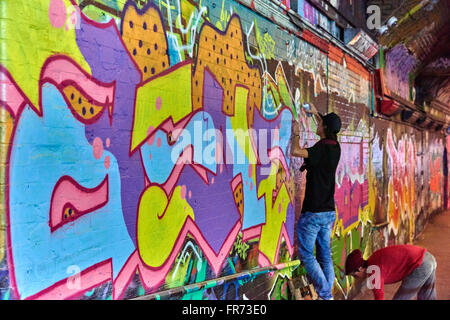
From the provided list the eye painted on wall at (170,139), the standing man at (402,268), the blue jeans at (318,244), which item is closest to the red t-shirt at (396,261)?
the standing man at (402,268)

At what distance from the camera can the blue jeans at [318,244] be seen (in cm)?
533

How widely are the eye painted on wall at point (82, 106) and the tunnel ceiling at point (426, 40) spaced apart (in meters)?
7.92

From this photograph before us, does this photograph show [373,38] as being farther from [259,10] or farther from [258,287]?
[258,287]

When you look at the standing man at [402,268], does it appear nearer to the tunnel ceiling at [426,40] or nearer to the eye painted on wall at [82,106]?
the eye painted on wall at [82,106]

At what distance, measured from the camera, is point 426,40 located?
40.6ft

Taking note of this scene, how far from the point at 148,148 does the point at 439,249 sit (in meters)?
11.1

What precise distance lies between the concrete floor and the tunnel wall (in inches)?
138

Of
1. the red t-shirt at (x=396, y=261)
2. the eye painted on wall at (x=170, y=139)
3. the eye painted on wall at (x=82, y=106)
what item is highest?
the eye painted on wall at (x=82, y=106)

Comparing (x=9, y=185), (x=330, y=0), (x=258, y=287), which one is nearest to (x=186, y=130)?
(x=9, y=185)

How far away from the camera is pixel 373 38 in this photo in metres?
9.65

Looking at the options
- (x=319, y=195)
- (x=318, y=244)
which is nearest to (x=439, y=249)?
(x=318, y=244)

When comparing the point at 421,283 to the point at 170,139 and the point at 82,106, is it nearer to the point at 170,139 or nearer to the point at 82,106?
the point at 170,139

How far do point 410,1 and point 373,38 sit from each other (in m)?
0.98

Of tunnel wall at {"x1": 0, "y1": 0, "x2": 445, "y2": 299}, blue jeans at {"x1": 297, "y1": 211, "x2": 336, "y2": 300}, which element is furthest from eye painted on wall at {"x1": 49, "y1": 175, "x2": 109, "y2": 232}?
blue jeans at {"x1": 297, "y1": 211, "x2": 336, "y2": 300}
